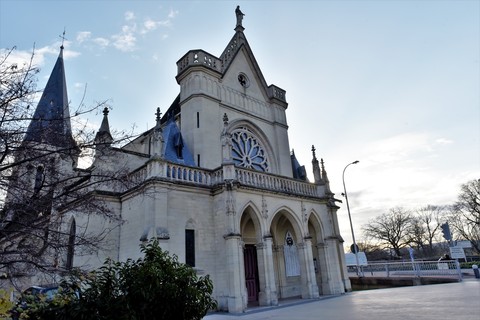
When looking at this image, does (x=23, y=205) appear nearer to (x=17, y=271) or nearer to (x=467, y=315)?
(x=17, y=271)

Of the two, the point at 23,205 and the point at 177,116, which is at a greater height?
the point at 177,116

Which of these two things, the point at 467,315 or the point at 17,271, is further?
the point at 467,315

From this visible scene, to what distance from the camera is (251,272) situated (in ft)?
57.2

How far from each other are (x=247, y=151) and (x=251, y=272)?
764 centimetres

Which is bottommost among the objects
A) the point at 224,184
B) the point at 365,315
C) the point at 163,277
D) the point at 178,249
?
the point at 365,315

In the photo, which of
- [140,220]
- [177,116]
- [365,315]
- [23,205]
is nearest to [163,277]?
[23,205]

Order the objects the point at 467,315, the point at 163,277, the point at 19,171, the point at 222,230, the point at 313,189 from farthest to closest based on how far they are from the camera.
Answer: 1. the point at 313,189
2. the point at 222,230
3. the point at 467,315
4. the point at 19,171
5. the point at 163,277

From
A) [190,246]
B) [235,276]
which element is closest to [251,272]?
[235,276]

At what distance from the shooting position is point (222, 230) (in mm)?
14570

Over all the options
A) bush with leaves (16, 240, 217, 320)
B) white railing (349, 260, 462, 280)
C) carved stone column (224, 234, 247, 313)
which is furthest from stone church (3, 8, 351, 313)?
white railing (349, 260, 462, 280)

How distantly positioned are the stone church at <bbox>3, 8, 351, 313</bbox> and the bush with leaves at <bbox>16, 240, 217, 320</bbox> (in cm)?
271

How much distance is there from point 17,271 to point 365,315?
30.5ft

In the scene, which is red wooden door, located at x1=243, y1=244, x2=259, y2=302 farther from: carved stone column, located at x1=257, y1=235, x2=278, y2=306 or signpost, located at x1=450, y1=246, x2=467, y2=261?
signpost, located at x1=450, y1=246, x2=467, y2=261

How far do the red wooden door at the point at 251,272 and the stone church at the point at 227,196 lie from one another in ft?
0.17
